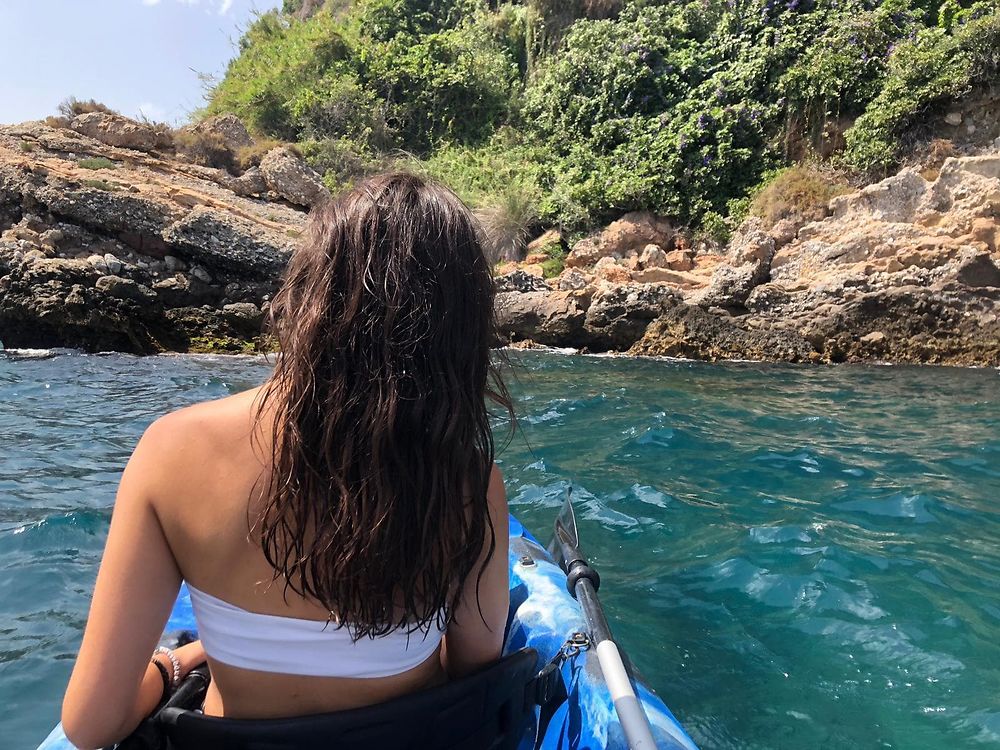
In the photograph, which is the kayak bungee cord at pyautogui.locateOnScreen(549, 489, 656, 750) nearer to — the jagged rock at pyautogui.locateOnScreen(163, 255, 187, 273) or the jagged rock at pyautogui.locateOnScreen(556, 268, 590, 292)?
the jagged rock at pyautogui.locateOnScreen(556, 268, 590, 292)

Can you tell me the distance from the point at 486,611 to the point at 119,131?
1474 centimetres

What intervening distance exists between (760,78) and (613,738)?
13.8 metres

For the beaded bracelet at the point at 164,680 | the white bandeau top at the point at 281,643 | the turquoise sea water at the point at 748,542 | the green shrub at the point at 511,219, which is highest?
the green shrub at the point at 511,219

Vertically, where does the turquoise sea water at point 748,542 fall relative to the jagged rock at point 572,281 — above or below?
below

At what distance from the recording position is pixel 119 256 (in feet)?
34.9

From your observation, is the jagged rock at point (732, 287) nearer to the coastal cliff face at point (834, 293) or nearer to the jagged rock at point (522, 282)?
the coastal cliff face at point (834, 293)

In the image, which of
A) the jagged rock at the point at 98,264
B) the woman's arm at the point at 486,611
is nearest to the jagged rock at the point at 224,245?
the jagged rock at the point at 98,264

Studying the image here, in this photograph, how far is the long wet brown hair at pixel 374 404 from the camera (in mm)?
1148

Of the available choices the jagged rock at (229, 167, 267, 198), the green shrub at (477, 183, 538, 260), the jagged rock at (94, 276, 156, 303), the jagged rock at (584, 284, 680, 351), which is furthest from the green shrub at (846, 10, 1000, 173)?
the jagged rock at (94, 276, 156, 303)

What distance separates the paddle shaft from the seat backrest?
258 mm

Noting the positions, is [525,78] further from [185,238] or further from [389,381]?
[389,381]

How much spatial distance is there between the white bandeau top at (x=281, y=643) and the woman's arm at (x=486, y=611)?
0.64 ft

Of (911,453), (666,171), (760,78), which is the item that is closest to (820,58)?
(760,78)

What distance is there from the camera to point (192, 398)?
275 inches
